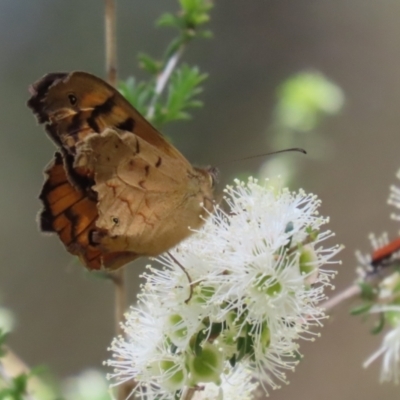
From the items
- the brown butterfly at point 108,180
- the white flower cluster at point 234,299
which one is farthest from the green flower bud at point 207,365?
the brown butterfly at point 108,180

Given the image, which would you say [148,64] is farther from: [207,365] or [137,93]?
[207,365]

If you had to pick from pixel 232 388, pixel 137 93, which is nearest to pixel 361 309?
pixel 232 388

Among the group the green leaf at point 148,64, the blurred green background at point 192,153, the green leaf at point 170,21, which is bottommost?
the blurred green background at point 192,153

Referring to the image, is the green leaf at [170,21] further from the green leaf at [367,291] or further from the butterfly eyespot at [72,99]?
the green leaf at [367,291]

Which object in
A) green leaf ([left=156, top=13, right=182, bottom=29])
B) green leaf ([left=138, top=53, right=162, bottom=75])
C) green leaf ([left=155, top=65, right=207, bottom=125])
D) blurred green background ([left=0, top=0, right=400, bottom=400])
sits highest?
green leaf ([left=156, top=13, right=182, bottom=29])

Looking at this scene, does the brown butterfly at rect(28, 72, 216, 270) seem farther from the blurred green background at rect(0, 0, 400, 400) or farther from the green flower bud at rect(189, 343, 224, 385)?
the blurred green background at rect(0, 0, 400, 400)

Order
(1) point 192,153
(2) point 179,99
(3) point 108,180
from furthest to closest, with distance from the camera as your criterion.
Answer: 1. (1) point 192,153
2. (2) point 179,99
3. (3) point 108,180

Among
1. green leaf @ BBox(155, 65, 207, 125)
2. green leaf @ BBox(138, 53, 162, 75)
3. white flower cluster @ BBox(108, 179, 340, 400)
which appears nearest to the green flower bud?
white flower cluster @ BBox(108, 179, 340, 400)
